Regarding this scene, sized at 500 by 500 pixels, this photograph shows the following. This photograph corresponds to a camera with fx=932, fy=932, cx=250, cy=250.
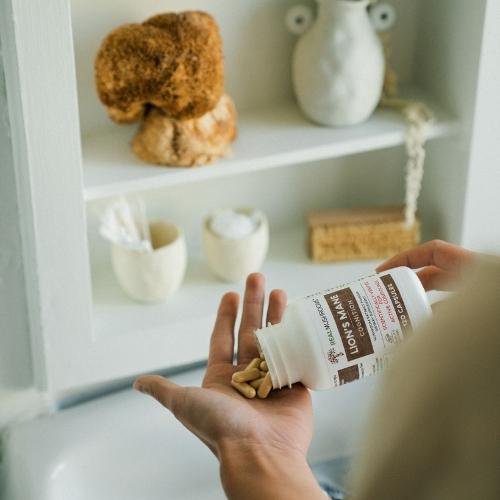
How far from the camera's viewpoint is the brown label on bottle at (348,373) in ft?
2.89

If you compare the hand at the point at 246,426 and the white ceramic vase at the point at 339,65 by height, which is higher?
the white ceramic vase at the point at 339,65

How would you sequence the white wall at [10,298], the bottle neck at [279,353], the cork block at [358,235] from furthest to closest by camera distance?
the cork block at [358,235]
the white wall at [10,298]
the bottle neck at [279,353]

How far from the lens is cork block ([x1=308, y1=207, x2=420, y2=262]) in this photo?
1.53 meters

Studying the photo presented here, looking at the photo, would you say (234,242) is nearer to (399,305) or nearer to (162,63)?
(162,63)

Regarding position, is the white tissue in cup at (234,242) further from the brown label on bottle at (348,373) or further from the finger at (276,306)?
the brown label on bottle at (348,373)

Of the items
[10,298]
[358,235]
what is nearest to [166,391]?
[10,298]

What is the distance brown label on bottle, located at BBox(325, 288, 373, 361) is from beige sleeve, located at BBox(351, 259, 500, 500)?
41 centimetres

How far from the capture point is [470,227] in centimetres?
148

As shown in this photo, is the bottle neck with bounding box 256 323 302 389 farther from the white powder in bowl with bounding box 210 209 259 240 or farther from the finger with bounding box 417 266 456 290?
the white powder in bowl with bounding box 210 209 259 240

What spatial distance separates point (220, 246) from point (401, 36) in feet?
1.52

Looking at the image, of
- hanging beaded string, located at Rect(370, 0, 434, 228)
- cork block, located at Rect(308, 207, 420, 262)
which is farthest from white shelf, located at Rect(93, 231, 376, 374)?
hanging beaded string, located at Rect(370, 0, 434, 228)

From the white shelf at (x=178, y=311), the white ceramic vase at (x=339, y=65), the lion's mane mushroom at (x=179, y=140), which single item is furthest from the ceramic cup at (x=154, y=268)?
the white ceramic vase at (x=339, y=65)

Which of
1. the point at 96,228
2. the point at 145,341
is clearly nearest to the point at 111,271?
the point at 96,228

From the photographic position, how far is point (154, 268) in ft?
4.55
